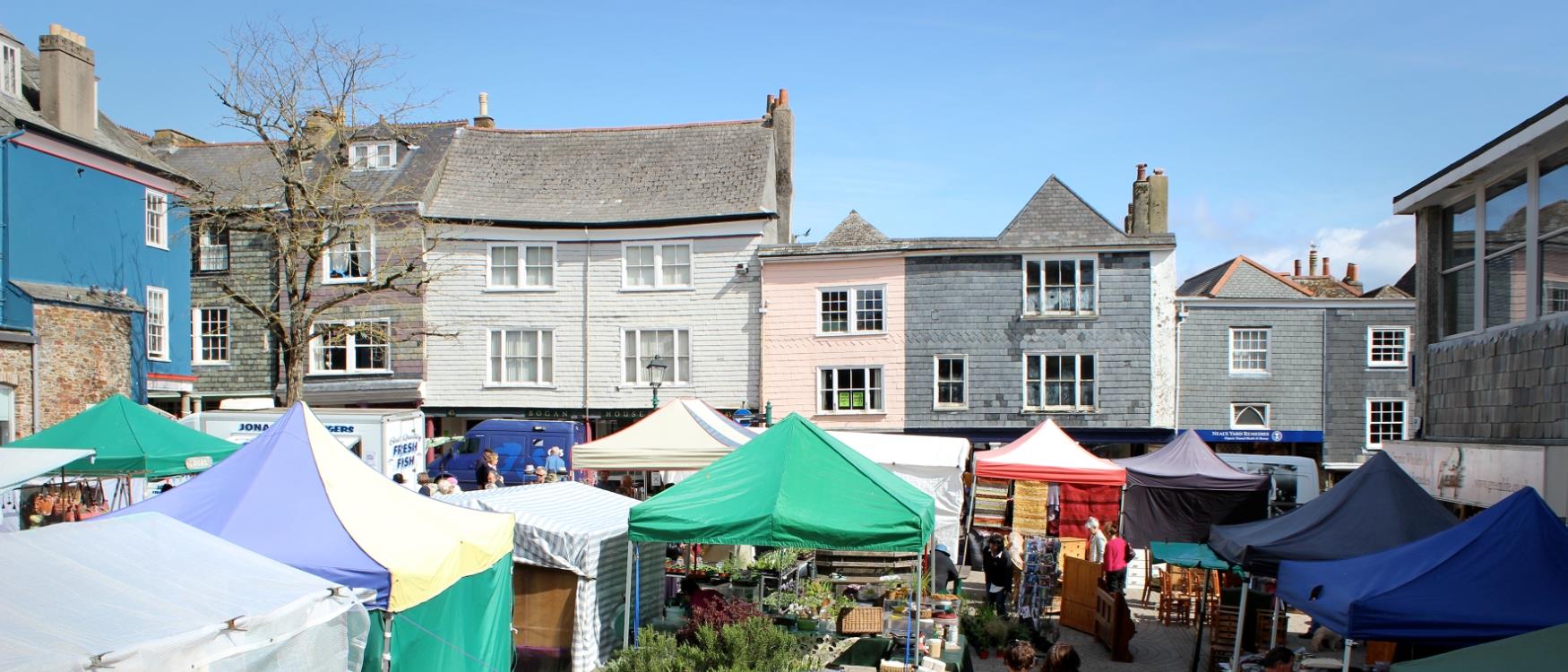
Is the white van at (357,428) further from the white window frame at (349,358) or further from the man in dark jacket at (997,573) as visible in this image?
the man in dark jacket at (997,573)

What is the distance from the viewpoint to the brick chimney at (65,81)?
23.9 metres

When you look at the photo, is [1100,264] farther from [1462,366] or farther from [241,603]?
[241,603]

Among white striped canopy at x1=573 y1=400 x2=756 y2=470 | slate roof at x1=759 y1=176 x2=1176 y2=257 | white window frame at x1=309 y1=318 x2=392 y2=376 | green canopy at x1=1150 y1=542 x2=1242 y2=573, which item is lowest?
green canopy at x1=1150 y1=542 x2=1242 y2=573

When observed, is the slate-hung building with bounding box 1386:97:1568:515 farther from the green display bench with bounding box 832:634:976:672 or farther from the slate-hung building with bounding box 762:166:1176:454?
the slate-hung building with bounding box 762:166:1176:454

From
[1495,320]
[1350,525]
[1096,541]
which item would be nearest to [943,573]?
[1096,541]

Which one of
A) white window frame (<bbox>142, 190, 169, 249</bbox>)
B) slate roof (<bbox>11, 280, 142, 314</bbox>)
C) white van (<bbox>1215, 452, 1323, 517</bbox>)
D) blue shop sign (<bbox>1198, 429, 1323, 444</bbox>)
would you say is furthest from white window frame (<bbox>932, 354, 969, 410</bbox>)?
white window frame (<bbox>142, 190, 169, 249</bbox>)

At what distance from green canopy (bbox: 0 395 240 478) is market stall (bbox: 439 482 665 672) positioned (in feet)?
21.8

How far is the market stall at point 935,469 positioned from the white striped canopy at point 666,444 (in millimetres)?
2209

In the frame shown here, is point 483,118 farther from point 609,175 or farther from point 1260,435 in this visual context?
point 1260,435

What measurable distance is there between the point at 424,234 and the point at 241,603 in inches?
1004

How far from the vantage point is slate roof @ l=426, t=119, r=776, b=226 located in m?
31.3

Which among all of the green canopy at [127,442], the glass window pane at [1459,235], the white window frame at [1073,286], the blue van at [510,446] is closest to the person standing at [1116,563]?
the glass window pane at [1459,235]

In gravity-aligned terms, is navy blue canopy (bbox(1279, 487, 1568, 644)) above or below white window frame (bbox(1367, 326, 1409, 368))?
below

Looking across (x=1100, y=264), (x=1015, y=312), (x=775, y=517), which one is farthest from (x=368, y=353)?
(x=775, y=517)
